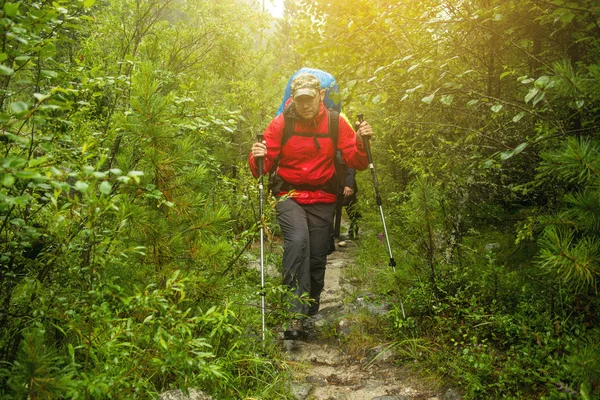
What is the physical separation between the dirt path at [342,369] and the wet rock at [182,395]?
877 millimetres

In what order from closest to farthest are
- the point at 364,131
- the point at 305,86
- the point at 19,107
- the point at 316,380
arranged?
the point at 19,107 < the point at 316,380 < the point at 305,86 < the point at 364,131

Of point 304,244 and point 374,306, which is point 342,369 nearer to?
point 374,306

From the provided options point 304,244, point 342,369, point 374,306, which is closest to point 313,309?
point 374,306

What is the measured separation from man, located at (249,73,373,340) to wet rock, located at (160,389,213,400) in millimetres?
1963

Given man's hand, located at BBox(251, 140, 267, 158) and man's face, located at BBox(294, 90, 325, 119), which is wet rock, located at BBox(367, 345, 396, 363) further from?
man's face, located at BBox(294, 90, 325, 119)

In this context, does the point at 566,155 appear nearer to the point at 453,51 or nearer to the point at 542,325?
the point at 542,325

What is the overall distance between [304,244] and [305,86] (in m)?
1.80

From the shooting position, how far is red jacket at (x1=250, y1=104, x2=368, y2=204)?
203 inches

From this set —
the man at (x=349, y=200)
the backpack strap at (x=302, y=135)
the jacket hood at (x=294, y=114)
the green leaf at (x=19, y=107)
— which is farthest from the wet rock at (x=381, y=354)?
the green leaf at (x=19, y=107)

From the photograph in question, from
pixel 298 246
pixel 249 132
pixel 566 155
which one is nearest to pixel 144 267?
pixel 298 246

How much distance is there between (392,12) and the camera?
12.3 feet

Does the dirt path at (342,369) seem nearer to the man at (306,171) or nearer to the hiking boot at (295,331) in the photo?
the hiking boot at (295,331)

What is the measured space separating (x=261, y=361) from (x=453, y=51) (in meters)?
3.58

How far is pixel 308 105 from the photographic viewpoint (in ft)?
16.4
